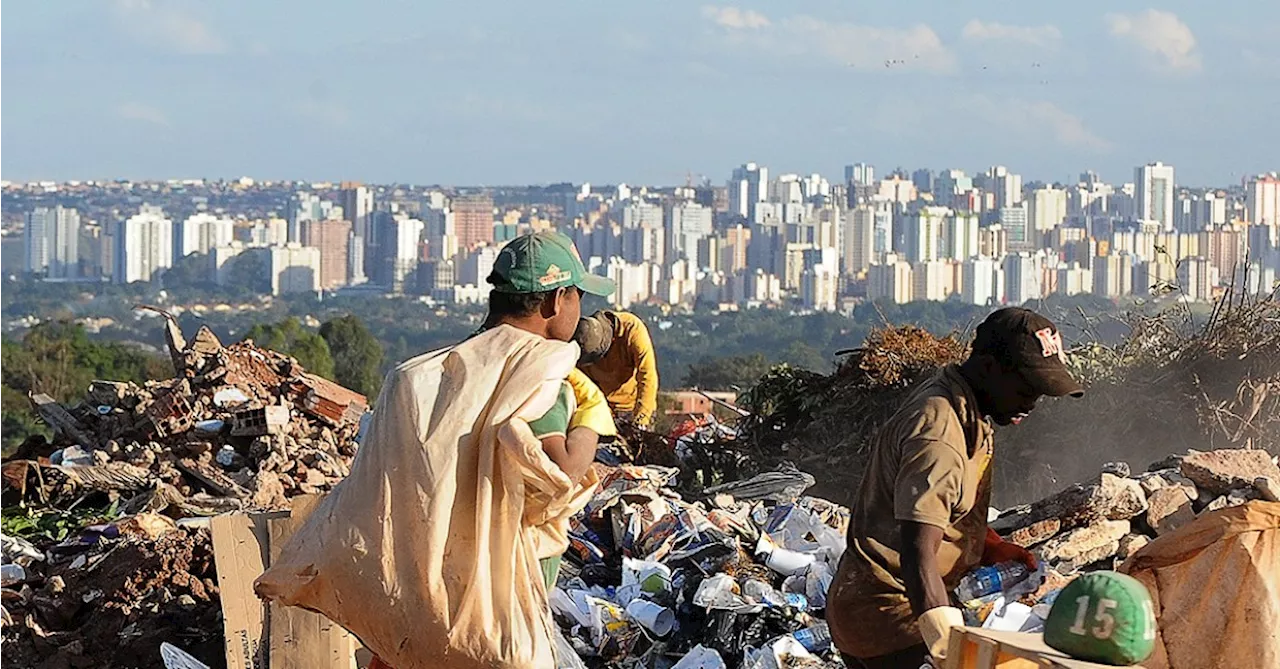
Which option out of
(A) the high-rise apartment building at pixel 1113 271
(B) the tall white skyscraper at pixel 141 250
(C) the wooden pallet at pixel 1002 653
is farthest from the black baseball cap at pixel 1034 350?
(B) the tall white skyscraper at pixel 141 250

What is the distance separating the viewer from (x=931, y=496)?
3.39 meters

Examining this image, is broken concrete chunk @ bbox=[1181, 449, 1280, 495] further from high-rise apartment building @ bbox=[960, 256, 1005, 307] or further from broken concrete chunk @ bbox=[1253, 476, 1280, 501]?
high-rise apartment building @ bbox=[960, 256, 1005, 307]

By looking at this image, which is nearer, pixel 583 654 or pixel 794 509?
pixel 583 654

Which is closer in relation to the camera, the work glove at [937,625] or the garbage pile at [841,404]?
the work glove at [937,625]

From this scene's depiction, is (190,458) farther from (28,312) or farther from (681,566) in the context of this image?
(28,312)

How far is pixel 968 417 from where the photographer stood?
139 inches

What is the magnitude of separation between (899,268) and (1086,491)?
6162cm

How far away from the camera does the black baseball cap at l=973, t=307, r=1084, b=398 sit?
3.46m

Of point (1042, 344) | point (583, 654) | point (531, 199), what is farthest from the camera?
point (531, 199)

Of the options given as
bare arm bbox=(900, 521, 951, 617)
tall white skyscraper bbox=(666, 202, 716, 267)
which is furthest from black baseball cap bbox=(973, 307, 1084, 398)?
tall white skyscraper bbox=(666, 202, 716, 267)

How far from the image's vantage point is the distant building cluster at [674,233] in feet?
192

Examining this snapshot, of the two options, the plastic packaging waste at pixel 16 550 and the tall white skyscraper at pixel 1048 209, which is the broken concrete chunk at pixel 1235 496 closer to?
the plastic packaging waste at pixel 16 550

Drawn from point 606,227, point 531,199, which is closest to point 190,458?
point 606,227

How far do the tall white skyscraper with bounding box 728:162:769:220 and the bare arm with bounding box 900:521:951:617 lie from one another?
84248 millimetres
